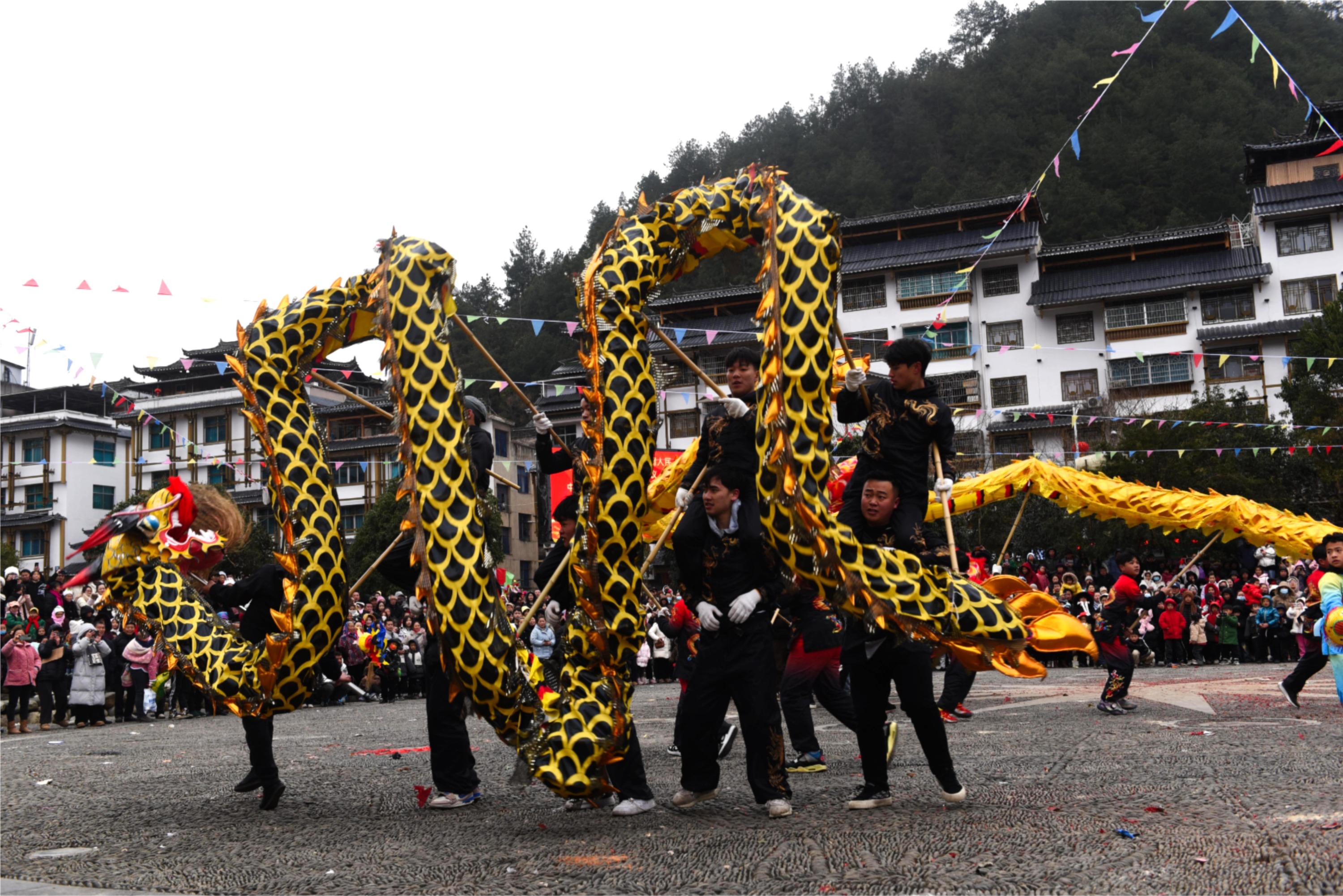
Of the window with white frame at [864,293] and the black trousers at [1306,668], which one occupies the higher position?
the window with white frame at [864,293]

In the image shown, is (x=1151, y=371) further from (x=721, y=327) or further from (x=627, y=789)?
(x=627, y=789)

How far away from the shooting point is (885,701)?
5.48m

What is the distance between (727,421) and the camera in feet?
19.8

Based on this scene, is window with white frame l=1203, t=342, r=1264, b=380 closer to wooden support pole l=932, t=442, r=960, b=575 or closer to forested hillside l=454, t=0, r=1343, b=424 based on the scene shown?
forested hillside l=454, t=0, r=1343, b=424

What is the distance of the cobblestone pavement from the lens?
404 centimetres

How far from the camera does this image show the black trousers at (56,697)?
14.7 meters

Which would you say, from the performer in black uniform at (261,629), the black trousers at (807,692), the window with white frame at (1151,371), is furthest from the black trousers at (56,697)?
the window with white frame at (1151,371)

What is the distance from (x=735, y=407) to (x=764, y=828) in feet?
7.04

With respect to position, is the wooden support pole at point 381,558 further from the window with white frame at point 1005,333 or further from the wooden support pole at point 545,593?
the window with white frame at point 1005,333

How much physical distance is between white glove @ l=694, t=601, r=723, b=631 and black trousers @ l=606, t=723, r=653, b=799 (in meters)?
0.65

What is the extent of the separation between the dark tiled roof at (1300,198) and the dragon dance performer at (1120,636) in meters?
35.6

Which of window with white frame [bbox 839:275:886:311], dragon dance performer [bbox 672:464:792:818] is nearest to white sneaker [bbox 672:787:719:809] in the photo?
dragon dance performer [bbox 672:464:792:818]

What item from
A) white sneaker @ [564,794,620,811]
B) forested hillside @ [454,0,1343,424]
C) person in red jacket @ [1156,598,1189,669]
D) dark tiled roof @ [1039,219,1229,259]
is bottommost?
person in red jacket @ [1156,598,1189,669]

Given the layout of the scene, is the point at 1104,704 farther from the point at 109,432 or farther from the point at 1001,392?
the point at 109,432
